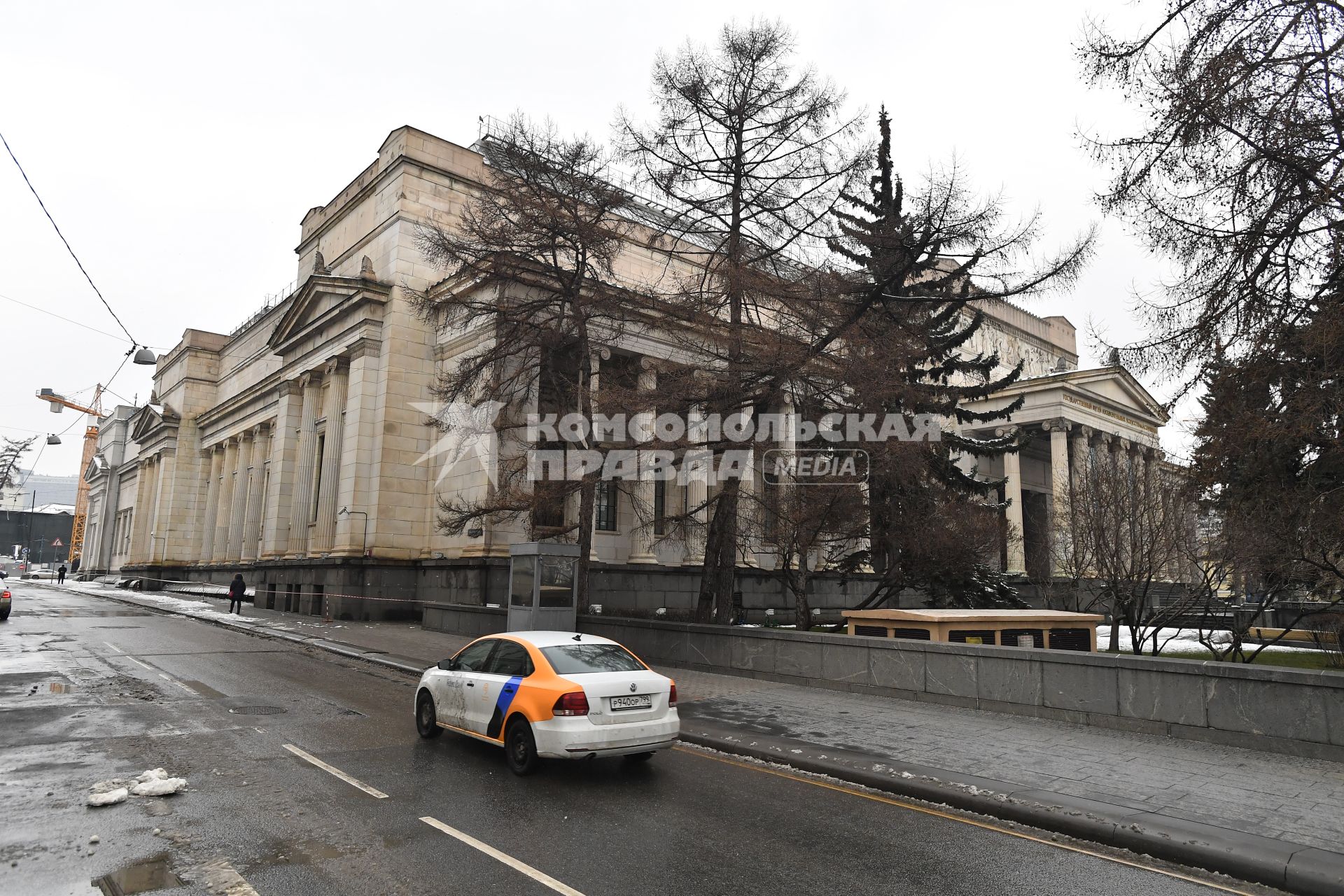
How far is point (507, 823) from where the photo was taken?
6.48m

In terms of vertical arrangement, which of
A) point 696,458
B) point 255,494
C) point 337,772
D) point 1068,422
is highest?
point 1068,422

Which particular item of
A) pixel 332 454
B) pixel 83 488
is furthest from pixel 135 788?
pixel 83 488

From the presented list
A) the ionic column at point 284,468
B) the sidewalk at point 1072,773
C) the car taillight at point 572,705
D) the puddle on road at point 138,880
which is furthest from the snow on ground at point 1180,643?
the ionic column at point 284,468

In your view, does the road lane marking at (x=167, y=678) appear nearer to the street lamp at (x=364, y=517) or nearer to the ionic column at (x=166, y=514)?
the street lamp at (x=364, y=517)

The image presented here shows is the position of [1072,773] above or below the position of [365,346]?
below

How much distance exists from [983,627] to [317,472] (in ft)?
115

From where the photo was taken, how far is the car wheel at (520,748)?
8062mm

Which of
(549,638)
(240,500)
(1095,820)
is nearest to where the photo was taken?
(1095,820)

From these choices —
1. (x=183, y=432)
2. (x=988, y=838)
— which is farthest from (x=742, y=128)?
(x=183, y=432)

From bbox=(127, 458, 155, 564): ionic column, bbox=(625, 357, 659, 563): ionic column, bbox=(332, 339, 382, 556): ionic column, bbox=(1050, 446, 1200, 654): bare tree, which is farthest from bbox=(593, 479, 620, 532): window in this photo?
bbox=(127, 458, 155, 564): ionic column

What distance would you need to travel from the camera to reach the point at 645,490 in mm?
27734

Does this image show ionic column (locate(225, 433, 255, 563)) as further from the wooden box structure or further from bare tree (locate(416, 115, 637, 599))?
the wooden box structure

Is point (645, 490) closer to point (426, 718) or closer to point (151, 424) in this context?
point (426, 718)

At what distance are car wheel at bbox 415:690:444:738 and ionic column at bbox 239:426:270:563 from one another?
41.4 m
